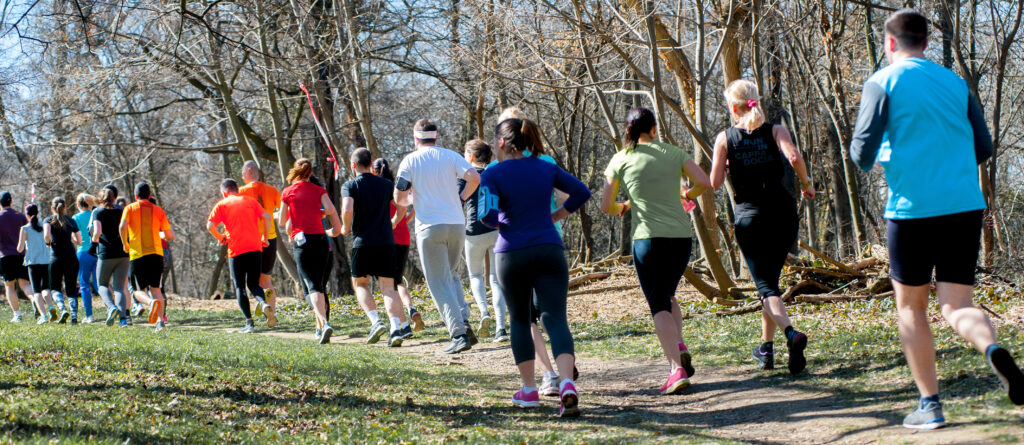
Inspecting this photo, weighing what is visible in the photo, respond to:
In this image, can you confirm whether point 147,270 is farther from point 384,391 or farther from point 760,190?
point 760,190

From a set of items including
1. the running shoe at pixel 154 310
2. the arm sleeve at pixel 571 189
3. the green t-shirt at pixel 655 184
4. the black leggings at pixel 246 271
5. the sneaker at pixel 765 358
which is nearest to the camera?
the arm sleeve at pixel 571 189

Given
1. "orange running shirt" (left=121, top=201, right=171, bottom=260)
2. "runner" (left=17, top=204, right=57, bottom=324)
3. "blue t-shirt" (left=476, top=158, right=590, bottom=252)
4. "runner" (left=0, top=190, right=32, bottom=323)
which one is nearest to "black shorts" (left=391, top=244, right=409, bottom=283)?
"orange running shirt" (left=121, top=201, right=171, bottom=260)

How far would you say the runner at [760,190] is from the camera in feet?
19.0

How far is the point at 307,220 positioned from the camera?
369 inches

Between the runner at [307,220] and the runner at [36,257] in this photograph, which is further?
the runner at [36,257]

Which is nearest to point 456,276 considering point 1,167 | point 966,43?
point 966,43

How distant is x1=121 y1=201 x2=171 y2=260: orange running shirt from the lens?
1156 cm

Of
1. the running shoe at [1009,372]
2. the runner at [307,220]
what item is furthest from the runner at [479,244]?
the running shoe at [1009,372]

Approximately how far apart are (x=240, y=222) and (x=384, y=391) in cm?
534

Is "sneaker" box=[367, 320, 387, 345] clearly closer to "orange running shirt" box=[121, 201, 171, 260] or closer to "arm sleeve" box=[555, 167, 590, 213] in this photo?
"orange running shirt" box=[121, 201, 171, 260]

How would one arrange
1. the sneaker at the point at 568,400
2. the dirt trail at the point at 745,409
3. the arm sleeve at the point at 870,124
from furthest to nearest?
the sneaker at the point at 568,400 → the dirt trail at the point at 745,409 → the arm sleeve at the point at 870,124

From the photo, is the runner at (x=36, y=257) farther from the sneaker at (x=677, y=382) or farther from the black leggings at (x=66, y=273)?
the sneaker at (x=677, y=382)

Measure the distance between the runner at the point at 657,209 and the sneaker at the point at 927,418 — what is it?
1.80 m

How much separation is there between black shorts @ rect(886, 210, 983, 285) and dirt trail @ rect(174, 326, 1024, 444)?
2.30 ft
